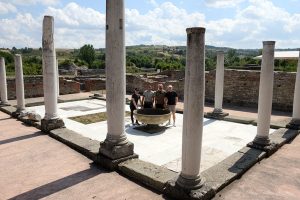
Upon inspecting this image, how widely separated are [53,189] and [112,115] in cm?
198

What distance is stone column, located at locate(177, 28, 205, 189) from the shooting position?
4938 mm

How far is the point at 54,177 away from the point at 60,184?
16.6 inches

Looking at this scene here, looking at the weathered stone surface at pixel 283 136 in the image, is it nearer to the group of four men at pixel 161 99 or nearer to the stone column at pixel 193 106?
the group of four men at pixel 161 99

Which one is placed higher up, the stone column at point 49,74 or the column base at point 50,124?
the stone column at point 49,74

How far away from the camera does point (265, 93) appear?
7461 millimetres

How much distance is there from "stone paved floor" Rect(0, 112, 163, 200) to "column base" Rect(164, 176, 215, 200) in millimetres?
292

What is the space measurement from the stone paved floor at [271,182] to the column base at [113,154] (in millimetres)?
2305

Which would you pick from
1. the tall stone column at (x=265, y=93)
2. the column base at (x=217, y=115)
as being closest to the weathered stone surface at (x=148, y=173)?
the tall stone column at (x=265, y=93)

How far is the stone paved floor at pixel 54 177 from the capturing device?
534cm

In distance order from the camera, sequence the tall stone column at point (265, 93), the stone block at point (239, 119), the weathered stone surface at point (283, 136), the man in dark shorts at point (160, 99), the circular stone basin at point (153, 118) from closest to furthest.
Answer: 1. the tall stone column at point (265, 93)
2. the weathered stone surface at point (283, 136)
3. the circular stone basin at point (153, 118)
4. the man in dark shorts at point (160, 99)
5. the stone block at point (239, 119)

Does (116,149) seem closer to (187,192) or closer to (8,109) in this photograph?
(187,192)

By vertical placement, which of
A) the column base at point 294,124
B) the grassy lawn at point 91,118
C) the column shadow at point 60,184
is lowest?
the column shadow at point 60,184

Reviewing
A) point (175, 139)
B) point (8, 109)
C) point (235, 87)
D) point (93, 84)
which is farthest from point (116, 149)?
point (93, 84)

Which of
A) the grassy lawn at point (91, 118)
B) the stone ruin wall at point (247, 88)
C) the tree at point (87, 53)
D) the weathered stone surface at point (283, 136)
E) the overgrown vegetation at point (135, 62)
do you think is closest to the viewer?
the weathered stone surface at point (283, 136)
